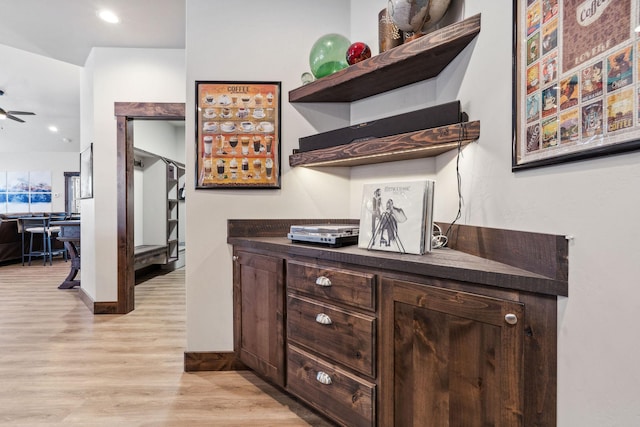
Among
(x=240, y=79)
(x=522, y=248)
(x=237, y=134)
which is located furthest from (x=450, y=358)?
(x=240, y=79)

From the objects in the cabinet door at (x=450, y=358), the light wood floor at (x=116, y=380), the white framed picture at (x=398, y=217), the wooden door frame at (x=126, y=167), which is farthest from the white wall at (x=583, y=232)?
the wooden door frame at (x=126, y=167)

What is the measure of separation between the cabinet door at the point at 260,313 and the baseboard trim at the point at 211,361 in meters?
0.14

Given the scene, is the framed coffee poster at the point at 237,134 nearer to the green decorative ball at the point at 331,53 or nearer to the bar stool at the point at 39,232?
the green decorative ball at the point at 331,53

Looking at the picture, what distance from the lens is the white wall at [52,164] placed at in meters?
8.84

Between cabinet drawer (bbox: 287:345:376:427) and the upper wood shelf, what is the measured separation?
56.4 inches

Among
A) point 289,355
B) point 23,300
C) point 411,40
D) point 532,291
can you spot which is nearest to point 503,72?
point 411,40

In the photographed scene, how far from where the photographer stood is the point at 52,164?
9.01 meters

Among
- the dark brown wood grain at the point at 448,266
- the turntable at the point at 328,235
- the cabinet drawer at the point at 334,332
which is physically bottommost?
the cabinet drawer at the point at 334,332

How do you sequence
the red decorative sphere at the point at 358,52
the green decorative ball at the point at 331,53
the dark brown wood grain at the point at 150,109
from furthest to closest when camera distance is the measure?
1. the dark brown wood grain at the point at 150,109
2. the green decorative ball at the point at 331,53
3. the red decorative sphere at the point at 358,52

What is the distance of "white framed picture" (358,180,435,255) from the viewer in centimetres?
130

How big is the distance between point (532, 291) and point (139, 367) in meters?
2.36

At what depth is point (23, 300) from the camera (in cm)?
371

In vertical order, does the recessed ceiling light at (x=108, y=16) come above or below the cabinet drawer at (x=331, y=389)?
above

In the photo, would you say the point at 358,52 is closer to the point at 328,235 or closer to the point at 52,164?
the point at 328,235
